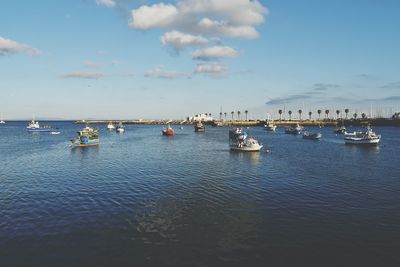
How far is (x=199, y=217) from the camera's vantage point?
1209 inches

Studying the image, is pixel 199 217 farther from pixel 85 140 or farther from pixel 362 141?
pixel 362 141

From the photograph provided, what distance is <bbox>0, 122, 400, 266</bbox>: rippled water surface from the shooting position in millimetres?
22500

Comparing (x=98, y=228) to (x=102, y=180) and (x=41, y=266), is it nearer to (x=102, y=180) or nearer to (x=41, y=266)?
(x=41, y=266)

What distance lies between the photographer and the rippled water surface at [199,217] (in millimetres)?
22500

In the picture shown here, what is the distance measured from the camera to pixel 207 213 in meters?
32.0

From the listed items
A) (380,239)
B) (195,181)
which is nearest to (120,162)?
(195,181)

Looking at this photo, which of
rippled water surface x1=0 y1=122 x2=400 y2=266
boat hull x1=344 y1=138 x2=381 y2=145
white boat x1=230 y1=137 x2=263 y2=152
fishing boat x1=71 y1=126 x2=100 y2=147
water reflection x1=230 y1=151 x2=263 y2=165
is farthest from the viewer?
boat hull x1=344 y1=138 x2=381 y2=145

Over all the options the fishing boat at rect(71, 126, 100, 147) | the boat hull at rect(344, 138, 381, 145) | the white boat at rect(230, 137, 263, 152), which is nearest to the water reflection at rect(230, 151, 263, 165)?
the white boat at rect(230, 137, 263, 152)

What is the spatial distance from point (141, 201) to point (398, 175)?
40165 millimetres

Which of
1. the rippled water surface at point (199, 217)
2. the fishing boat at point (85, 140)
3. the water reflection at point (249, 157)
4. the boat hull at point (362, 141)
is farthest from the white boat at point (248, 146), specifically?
the fishing boat at point (85, 140)

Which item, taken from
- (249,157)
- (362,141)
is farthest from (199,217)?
(362,141)

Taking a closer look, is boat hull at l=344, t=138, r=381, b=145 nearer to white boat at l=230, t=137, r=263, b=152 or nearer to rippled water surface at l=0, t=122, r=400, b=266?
white boat at l=230, t=137, r=263, b=152

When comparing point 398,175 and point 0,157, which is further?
point 0,157

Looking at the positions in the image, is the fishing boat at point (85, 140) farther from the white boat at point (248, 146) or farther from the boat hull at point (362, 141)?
the boat hull at point (362, 141)
